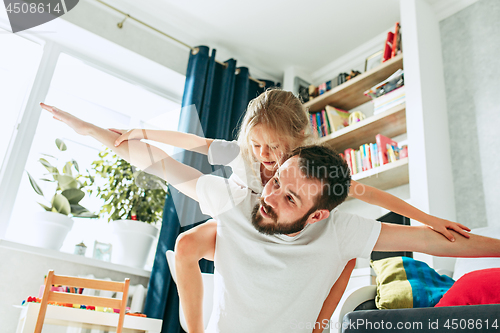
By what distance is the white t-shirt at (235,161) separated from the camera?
1.38 m

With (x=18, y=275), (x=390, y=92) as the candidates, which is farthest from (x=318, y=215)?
(x=18, y=275)

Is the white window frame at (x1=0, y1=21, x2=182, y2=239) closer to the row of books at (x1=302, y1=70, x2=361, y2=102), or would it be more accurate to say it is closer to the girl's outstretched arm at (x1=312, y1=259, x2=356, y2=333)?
the row of books at (x1=302, y1=70, x2=361, y2=102)

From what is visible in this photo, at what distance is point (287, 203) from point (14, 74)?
2.46m

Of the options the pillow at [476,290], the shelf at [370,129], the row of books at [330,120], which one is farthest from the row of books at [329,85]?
the pillow at [476,290]

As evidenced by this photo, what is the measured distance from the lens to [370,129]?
9.00ft

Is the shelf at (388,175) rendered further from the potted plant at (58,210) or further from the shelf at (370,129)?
the potted plant at (58,210)

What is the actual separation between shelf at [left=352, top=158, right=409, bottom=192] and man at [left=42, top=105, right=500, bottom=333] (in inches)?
54.4

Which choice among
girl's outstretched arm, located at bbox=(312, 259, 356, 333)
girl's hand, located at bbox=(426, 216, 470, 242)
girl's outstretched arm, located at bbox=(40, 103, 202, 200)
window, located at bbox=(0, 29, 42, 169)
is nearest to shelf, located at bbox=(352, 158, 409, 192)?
girl's hand, located at bbox=(426, 216, 470, 242)

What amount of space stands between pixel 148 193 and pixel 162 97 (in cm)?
100

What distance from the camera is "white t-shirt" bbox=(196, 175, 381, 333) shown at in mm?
980

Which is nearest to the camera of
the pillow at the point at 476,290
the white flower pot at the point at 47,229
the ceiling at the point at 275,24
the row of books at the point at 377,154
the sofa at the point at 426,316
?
the sofa at the point at 426,316

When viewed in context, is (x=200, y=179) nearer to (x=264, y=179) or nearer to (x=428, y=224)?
(x=264, y=179)

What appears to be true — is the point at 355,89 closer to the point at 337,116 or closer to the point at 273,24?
the point at 337,116

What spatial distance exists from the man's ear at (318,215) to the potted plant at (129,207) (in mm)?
1690
